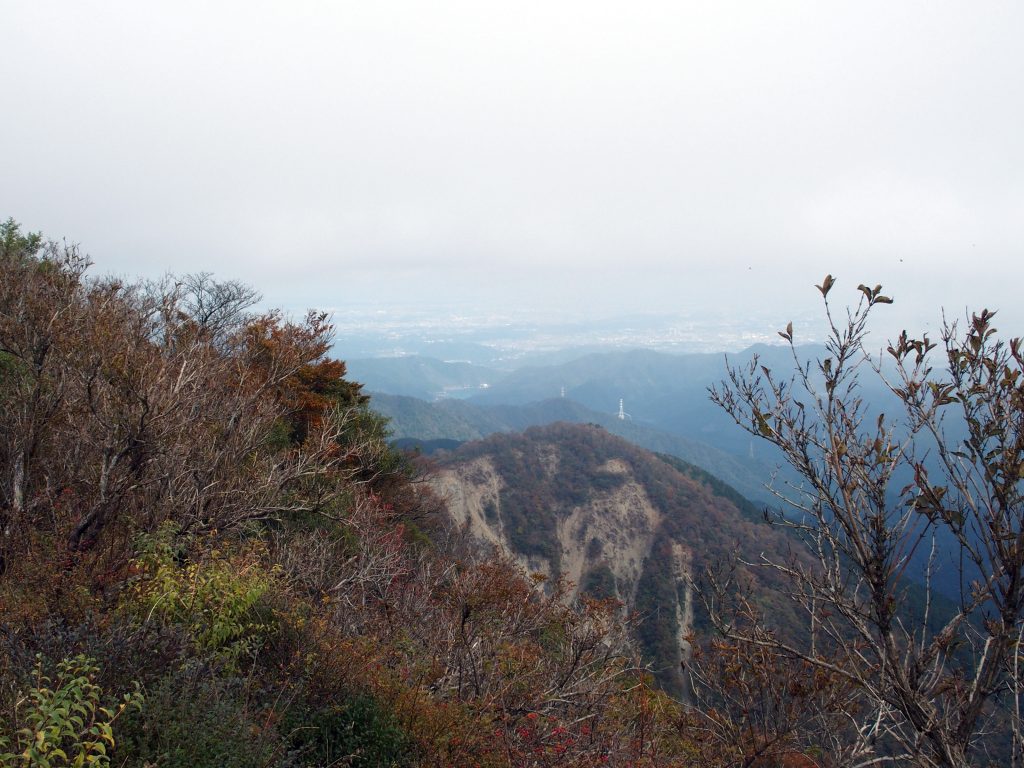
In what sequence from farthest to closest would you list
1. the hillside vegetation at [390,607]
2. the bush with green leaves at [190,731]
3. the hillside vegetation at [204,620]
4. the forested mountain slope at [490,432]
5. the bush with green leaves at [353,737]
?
the forested mountain slope at [490,432]
the bush with green leaves at [353,737]
the hillside vegetation at [204,620]
the bush with green leaves at [190,731]
the hillside vegetation at [390,607]

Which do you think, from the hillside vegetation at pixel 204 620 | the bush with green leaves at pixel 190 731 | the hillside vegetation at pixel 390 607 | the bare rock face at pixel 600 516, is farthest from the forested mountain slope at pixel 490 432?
the bush with green leaves at pixel 190 731

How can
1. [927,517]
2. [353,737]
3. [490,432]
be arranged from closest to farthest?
[927,517] < [353,737] < [490,432]

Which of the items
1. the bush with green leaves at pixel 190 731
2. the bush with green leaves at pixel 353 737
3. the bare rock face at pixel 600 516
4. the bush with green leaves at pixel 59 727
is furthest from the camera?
the bare rock face at pixel 600 516

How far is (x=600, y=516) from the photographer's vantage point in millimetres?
74875

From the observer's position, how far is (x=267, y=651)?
682cm

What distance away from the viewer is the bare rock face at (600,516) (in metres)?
65.4

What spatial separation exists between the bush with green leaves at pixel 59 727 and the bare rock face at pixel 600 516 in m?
56.7

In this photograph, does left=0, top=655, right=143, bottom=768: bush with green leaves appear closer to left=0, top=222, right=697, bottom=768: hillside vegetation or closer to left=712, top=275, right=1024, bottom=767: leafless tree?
left=0, top=222, right=697, bottom=768: hillside vegetation

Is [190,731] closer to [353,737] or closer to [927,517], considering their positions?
[353,737]

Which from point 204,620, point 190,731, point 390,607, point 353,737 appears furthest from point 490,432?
point 190,731

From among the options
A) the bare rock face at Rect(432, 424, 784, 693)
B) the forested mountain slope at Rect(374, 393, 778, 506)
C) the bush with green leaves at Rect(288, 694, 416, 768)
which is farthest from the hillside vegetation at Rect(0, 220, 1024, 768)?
the forested mountain slope at Rect(374, 393, 778, 506)

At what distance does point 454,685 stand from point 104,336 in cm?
763

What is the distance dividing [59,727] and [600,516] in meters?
74.5

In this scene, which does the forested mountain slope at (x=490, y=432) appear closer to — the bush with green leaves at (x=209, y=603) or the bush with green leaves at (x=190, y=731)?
the bush with green leaves at (x=209, y=603)
